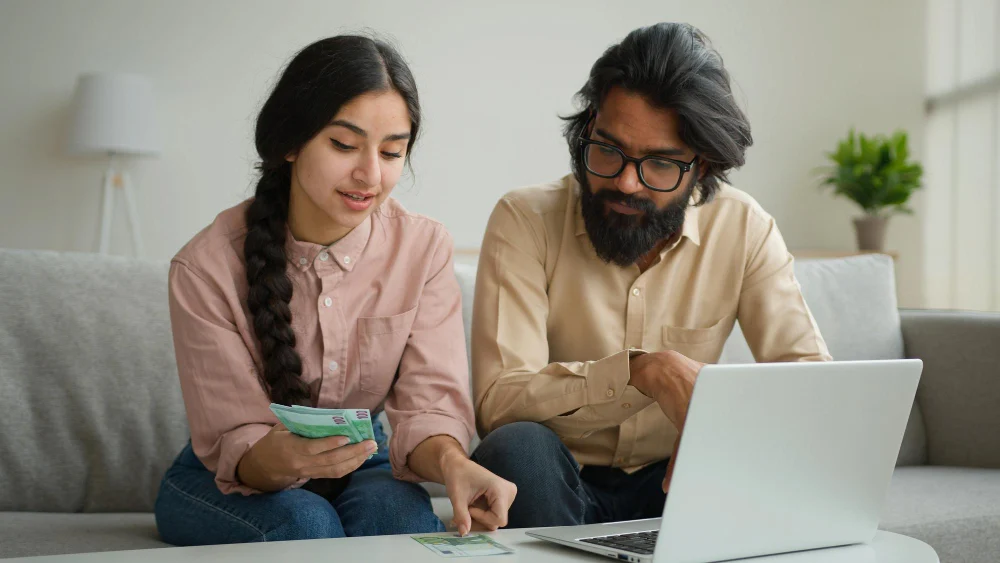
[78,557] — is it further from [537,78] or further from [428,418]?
[537,78]

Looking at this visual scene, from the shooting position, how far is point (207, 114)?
417cm

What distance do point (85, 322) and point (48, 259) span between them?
0.50 feet

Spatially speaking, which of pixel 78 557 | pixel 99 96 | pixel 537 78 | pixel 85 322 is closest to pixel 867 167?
pixel 537 78

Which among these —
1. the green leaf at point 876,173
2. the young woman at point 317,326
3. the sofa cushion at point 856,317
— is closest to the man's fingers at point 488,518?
the young woman at point 317,326

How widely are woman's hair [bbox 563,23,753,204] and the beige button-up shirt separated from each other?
121 millimetres

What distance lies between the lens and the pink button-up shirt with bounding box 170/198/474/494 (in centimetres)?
138

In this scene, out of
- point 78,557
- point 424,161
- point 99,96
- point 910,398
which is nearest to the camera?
point 78,557

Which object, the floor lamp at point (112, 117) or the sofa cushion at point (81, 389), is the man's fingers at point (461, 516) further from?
the floor lamp at point (112, 117)

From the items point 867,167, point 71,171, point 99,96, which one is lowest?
point 867,167

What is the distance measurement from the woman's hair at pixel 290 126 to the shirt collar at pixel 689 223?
15.1 inches

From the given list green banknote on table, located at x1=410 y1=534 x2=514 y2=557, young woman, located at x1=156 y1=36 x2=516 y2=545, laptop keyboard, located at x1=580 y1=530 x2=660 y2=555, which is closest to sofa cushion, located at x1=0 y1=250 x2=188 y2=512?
young woman, located at x1=156 y1=36 x2=516 y2=545

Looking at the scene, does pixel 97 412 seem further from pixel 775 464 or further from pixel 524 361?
pixel 775 464

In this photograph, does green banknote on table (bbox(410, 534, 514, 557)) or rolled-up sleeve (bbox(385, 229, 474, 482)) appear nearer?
green banknote on table (bbox(410, 534, 514, 557))

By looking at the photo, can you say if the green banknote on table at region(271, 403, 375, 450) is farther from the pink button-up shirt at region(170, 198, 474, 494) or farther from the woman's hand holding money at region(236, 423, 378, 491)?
the pink button-up shirt at region(170, 198, 474, 494)
